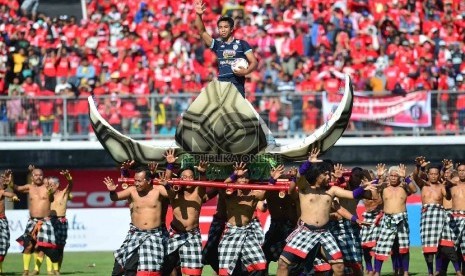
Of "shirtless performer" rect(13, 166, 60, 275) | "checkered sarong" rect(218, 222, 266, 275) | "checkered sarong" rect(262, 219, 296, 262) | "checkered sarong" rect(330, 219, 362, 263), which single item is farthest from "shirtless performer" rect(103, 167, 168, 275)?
"shirtless performer" rect(13, 166, 60, 275)

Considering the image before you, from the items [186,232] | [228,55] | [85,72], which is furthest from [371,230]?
[85,72]

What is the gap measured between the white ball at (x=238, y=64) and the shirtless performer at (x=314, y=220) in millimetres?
1513

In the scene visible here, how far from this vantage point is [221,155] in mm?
17594

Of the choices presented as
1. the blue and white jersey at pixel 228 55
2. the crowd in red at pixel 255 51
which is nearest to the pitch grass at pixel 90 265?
the crowd in red at pixel 255 51

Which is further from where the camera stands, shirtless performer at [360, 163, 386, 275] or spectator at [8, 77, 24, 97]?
spectator at [8, 77, 24, 97]

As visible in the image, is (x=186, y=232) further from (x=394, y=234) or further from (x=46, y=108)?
(x=46, y=108)

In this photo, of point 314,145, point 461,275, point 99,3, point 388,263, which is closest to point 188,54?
point 99,3

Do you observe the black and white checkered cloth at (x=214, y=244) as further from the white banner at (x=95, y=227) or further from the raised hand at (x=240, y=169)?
the white banner at (x=95, y=227)

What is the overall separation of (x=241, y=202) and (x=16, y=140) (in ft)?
39.5

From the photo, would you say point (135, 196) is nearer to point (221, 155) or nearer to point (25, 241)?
point (221, 155)

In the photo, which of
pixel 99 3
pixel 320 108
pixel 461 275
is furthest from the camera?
pixel 99 3

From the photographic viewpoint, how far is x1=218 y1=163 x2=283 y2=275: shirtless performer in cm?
1795

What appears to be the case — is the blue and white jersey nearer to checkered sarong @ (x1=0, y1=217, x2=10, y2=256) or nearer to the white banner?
checkered sarong @ (x1=0, y1=217, x2=10, y2=256)

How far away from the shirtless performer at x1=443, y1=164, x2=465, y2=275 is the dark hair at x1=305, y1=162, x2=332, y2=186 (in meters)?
4.19
